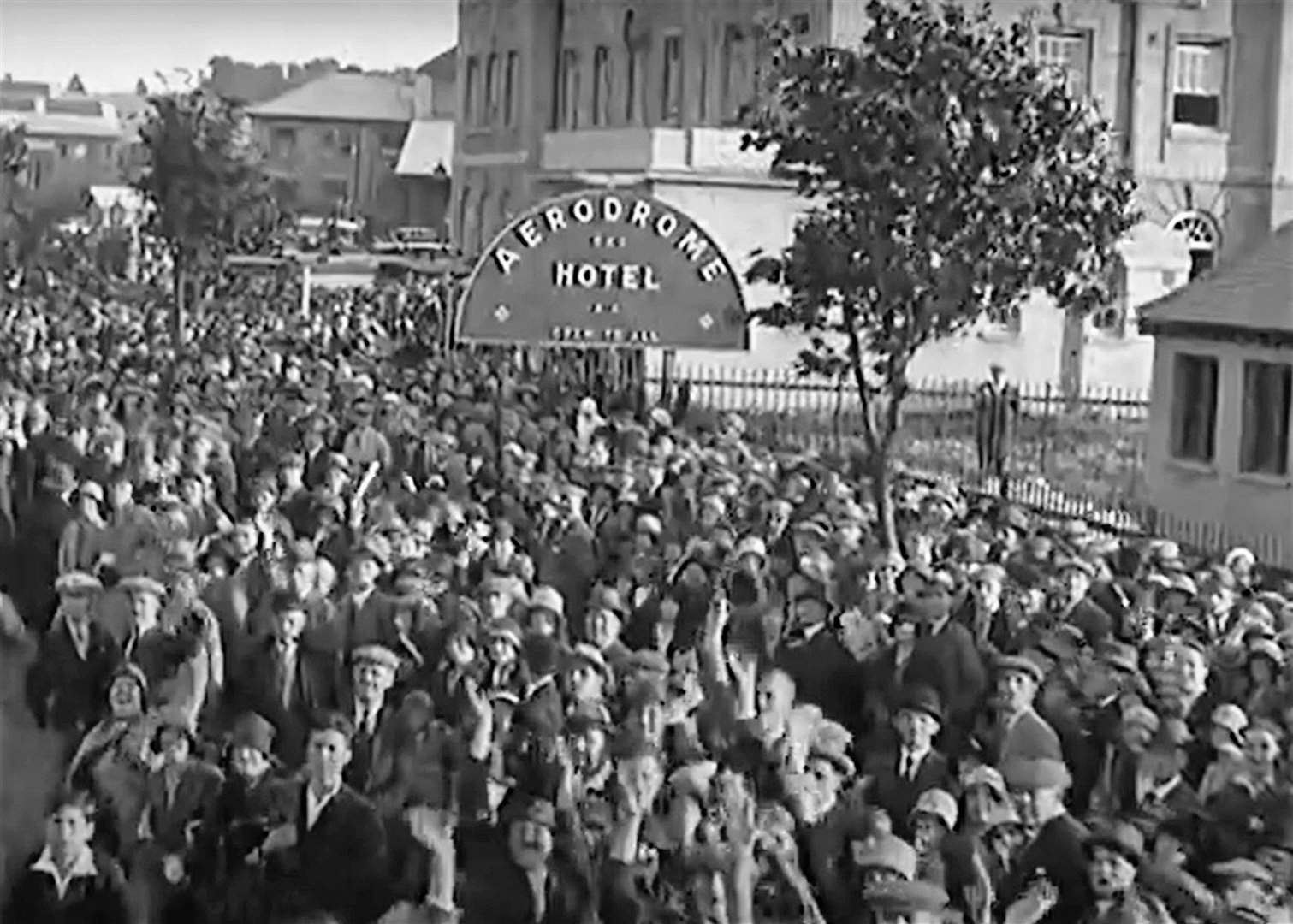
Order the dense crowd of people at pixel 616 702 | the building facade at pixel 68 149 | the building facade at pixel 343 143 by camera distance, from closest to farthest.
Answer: the dense crowd of people at pixel 616 702 → the building facade at pixel 68 149 → the building facade at pixel 343 143

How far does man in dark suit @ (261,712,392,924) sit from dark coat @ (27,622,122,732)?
2677 mm

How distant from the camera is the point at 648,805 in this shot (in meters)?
10.4

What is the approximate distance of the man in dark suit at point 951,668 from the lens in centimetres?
1202

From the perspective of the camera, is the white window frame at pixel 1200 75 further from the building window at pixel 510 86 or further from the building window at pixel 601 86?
the building window at pixel 510 86

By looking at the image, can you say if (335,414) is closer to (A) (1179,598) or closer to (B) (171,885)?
(A) (1179,598)

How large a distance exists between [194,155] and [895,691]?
130ft

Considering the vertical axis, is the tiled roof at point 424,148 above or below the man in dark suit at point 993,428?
above

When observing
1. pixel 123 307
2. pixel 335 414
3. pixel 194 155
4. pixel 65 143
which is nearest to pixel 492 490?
pixel 335 414

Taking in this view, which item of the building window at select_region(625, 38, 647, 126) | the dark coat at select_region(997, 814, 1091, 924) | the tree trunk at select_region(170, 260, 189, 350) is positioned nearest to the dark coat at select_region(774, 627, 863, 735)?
the dark coat at select_region(997, 814, 1091, 924)

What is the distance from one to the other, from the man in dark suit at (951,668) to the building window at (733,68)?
3326cm

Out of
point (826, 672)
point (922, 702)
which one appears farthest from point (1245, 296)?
point (922, 702)

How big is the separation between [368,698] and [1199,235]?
36.0 metres

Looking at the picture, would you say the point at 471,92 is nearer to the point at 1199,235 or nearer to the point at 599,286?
the point at 1199,235

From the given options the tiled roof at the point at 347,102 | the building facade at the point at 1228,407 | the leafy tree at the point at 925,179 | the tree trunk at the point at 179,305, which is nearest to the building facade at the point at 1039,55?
the tree trunk at the point at 179,305
